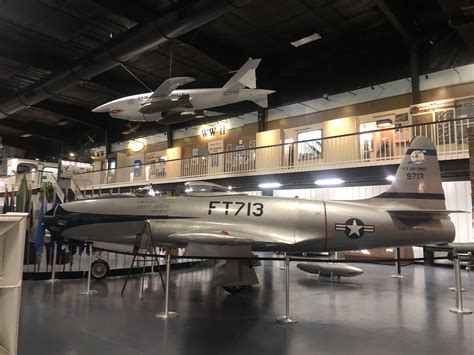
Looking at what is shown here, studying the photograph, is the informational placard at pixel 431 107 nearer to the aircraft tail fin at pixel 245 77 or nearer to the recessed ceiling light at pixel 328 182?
the recessed ceiling light at pixel 328 182

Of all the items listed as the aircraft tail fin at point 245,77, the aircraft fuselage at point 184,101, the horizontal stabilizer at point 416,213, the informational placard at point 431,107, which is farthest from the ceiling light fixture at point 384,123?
the horizontal stabilizer at point 416,213

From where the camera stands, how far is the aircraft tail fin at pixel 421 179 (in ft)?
21.9

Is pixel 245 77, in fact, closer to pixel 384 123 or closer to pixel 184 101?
pixel 184 101

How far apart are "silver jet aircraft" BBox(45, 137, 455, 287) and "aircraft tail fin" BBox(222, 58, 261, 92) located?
356 centimetres

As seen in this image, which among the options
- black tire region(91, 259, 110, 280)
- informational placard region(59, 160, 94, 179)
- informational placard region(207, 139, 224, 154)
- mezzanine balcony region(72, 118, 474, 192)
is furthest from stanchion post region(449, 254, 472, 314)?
informational placard region(207, 139, 224, 154)

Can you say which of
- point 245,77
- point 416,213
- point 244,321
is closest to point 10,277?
point 244,321

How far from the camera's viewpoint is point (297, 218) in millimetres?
6539

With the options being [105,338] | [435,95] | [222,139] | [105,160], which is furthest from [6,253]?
[105,160]

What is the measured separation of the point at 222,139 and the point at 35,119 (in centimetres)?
1188

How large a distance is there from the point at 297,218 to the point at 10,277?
5190 millimetres

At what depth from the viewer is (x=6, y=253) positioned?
1938 millimetres

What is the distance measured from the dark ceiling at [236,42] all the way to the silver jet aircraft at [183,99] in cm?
123

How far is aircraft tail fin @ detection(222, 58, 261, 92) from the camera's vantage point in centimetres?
885

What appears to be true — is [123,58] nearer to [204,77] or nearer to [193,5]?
[193,5]
